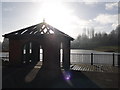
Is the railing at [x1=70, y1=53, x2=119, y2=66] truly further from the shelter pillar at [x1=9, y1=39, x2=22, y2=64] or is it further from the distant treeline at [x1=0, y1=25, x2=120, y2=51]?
the distant treeline at [x1=0, y1=25, x2=120, y2=51]

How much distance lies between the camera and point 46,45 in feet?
49.6

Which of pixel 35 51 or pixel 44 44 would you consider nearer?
pixel 44 44

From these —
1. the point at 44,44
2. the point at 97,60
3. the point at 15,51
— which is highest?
the point at 44,44

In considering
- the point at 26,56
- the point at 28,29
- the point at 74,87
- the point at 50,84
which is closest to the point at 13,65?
the point at 26,56

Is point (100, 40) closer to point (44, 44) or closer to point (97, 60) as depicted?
point (97, 60)

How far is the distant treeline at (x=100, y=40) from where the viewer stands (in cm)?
7471

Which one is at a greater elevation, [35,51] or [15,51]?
[15,51]

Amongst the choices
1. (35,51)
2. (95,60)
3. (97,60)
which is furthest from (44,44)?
(95,60)

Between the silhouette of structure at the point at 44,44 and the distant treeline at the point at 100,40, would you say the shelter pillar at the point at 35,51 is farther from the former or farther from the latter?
the distant treeline at the point at 100,40

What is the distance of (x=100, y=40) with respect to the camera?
87125 mm

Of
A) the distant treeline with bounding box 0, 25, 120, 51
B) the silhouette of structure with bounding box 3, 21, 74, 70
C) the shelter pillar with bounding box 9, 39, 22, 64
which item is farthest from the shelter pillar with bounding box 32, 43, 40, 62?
the distant treeline with bounding box 0, 25, 120, 51

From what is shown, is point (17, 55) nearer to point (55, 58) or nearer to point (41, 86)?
point (55, 58)

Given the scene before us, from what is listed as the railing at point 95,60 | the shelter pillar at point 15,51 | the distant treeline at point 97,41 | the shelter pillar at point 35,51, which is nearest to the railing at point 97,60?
the railing at point 95,60

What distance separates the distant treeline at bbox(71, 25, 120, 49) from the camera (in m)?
74.7
